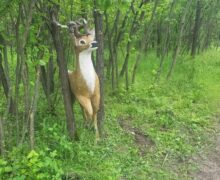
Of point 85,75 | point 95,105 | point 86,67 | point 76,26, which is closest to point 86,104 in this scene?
point 95,105

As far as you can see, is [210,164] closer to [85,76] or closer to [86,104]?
[86,104]

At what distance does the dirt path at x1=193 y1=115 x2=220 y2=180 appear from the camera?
18.9 ft

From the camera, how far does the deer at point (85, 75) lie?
18.0 feet

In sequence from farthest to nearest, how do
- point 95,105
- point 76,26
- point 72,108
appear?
1. point 95,105
2. point 72,108
3. point 76,26

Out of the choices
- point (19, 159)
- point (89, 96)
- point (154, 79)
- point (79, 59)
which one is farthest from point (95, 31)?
point (154, 79)

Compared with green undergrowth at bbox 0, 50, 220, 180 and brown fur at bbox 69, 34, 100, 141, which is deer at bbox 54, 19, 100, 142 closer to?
brown fur at bbox 69, 34, 100, 141

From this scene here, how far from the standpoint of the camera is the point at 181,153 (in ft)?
20.8

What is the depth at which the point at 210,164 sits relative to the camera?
6203mm

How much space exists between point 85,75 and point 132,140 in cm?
156

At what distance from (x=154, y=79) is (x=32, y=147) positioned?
22.9ft

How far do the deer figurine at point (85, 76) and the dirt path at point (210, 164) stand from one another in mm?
1610

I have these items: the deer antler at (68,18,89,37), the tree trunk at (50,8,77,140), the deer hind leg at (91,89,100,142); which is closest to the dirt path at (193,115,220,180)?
the deer hind leg at (91,89,100,142)

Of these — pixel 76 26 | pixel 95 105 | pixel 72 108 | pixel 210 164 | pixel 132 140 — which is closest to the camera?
pixel 76 26

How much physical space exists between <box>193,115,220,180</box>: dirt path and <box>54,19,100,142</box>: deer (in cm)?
160
